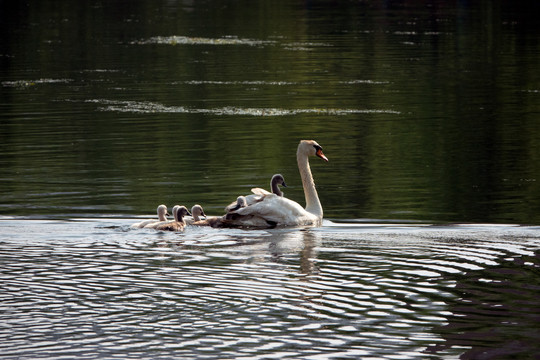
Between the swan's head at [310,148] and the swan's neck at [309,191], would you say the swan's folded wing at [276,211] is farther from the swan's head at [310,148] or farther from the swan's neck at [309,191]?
the swan's head at [310,148]

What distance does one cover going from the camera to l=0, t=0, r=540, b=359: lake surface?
12094 mm

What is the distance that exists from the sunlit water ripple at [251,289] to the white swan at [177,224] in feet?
0.67

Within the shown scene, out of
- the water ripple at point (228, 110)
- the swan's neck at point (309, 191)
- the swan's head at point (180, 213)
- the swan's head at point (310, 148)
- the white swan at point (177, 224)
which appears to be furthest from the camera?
the water ripple at point (228, 110)

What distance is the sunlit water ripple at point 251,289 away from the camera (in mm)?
11516

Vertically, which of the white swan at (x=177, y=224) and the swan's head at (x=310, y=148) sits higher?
the swan's head at (x=310, y=148)

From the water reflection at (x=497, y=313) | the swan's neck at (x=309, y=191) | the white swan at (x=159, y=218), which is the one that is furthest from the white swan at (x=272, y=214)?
the water reflection at (x=497, y=313)

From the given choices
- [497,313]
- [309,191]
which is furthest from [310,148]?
[497,313]

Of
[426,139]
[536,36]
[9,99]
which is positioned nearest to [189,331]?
[426,139]

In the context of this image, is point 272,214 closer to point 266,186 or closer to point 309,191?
point 309,191

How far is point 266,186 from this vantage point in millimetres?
23203

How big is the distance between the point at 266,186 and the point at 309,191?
361 cm

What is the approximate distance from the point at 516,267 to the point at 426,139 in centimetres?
1525

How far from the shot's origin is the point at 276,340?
11617mm

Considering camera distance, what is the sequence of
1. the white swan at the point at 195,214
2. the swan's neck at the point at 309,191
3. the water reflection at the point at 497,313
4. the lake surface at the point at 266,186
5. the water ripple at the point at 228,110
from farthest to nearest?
the water ripple at the point at 228,110 < the swan's neck at the point at 309,191 < the white swan at the point at 195,214 < the lake surface at the point at 266,186 < the water reflection at the point at 497,313
